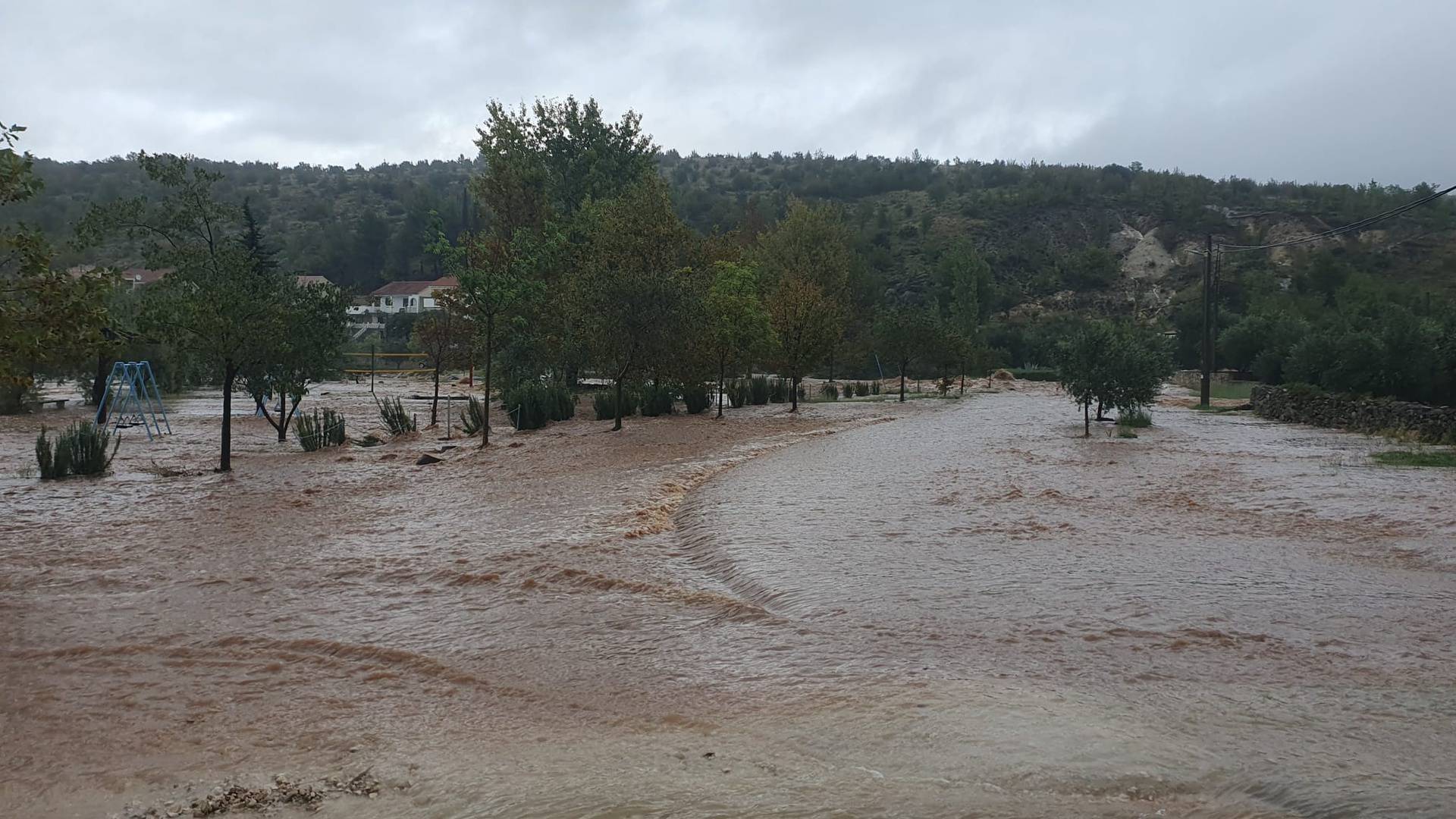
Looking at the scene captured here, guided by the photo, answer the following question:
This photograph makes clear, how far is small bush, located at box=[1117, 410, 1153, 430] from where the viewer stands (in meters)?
27.5

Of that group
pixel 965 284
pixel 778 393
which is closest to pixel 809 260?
pixel 965 284

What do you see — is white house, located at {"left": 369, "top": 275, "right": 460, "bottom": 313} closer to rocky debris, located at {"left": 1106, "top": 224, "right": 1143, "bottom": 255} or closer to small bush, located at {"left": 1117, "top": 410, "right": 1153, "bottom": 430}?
rocky debris, located at {"left": 1106, "top": 224, "right": 1143, "bottom": 255}

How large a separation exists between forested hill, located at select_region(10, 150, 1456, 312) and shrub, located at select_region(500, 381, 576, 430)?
4779cm

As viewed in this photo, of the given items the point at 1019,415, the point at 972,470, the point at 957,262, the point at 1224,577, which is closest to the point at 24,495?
the point at 972,470

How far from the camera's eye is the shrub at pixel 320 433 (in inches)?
882

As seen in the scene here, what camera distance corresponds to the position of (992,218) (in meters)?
100

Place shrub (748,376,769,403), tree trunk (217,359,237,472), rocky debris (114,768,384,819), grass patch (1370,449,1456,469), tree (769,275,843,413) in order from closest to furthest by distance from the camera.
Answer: rocky debris (114,768,384,819)
grass patch (1370,449,1456,469)
tree trunk (217,359,237,472)
tree (769,275,843,413)
shrub (748,376,769,403)

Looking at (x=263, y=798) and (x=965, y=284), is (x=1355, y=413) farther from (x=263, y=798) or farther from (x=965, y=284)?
(x=965, y=284)

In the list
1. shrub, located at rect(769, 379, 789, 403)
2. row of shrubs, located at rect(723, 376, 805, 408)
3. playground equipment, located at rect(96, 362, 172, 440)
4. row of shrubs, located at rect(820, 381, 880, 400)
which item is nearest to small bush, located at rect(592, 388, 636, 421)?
row of shrubs, located at rect(723, 376, 805, 408)

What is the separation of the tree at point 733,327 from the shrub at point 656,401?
64.5 inches

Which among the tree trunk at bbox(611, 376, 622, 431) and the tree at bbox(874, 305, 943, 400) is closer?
the tree trunk at bbox(611, 376, 622, 431)

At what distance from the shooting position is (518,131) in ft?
160

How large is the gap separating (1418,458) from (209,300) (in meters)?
21.4

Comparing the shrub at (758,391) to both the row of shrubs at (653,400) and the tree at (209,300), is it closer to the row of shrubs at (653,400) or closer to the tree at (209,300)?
the row of shrubs at (653,400)
